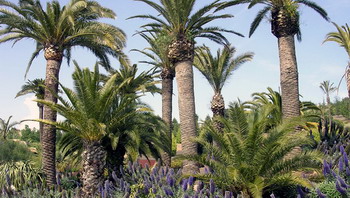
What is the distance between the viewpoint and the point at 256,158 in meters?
9.28

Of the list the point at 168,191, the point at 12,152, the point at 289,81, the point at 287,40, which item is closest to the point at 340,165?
the point at 168,191

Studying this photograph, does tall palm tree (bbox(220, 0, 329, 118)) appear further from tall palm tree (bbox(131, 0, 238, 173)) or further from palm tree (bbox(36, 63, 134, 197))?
palm tree (bbox(36, 63, 134, 197))

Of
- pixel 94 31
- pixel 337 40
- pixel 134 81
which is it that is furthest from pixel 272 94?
pixel 94 31

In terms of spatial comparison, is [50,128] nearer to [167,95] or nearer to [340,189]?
[167,95]

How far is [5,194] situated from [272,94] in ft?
51.9

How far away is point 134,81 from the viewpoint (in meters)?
23.0

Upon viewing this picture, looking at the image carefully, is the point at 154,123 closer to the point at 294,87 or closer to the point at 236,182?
the point at 294,87

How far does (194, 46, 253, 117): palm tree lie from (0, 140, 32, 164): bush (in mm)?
11426

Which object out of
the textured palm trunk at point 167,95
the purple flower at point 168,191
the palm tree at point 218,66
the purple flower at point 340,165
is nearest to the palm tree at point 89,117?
the purple flower at point 168,191

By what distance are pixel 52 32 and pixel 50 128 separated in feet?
13.1

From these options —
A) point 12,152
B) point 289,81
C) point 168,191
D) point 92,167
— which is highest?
point 289,81

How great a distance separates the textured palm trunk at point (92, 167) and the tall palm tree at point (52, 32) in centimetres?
297

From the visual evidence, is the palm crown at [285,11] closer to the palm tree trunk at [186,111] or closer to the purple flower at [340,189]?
the palm tree trunk at [186,111]

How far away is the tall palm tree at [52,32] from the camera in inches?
584
